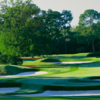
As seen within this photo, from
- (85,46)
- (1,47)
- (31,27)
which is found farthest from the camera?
(85,46)

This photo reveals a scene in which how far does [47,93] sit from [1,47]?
18005 millimetres

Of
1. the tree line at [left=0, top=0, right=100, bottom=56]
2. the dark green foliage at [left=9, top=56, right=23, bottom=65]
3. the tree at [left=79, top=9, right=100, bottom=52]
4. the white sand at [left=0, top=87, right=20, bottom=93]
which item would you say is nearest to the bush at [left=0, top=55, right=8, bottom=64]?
the dark green foliage at [left=9, top=56, right=23, bottom=65]

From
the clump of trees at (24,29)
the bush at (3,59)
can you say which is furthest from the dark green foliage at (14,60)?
the clump of trees at (24,29)

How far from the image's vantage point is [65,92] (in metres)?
9.14

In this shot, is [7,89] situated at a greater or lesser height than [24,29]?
lesser

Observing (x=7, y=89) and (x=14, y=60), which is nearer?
(x=7, y=89)

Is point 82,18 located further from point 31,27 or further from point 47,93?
point 47,93

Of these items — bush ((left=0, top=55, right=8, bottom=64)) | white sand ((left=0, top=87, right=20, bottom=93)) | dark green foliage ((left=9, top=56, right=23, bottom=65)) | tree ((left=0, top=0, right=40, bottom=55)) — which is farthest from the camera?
tree ((left=0, top=0, right=40, bottom=55))

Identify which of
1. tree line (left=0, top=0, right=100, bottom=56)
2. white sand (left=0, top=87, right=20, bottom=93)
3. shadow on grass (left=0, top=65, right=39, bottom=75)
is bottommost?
white sand (left=0, top=87, right=20, bottom=93)

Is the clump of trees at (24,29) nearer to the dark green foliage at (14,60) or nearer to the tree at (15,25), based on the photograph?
the tree at (15,25)

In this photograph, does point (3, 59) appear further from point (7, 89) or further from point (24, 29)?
point (7, 89)

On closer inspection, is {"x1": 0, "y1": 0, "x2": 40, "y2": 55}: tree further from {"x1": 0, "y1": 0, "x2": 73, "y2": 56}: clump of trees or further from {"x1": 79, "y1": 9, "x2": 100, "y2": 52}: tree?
{"x1": 79, "y1": 9, "x2": 100, "y2": 52}: tree

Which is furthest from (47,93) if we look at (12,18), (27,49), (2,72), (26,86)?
(12,18)

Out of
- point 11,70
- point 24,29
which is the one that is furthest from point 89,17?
point 11,70
